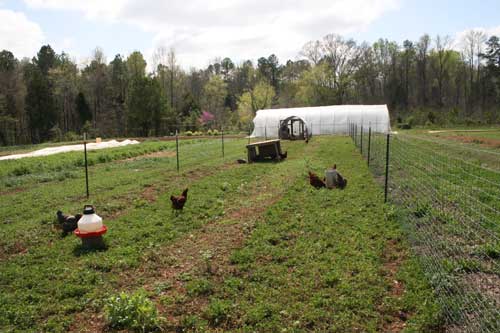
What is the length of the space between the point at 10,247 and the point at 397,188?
26.4 ft

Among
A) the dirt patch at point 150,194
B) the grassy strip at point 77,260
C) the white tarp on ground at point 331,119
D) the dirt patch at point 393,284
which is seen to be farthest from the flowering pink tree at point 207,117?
the dirt patch at point 393,284

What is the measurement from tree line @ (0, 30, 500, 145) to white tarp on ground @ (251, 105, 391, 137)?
11657mm

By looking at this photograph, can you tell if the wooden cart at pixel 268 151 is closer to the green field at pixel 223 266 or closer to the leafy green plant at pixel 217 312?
the green field at pixel 223 266

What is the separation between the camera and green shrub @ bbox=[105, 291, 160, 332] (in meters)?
3.84

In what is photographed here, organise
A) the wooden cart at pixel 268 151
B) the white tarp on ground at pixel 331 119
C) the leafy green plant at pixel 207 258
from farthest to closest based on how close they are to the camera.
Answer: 1. the white tarp on ground at pixel 331 119
2. the wooden cart at pixel 268 151
3. the leafy green plant at pixel 207 258

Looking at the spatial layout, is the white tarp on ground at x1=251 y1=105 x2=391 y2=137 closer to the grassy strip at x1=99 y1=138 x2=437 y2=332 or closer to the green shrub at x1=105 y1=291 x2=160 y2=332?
the grassy strip at x1=99 y1=138 x2=437 y2=332

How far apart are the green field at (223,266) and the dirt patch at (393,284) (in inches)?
0.6

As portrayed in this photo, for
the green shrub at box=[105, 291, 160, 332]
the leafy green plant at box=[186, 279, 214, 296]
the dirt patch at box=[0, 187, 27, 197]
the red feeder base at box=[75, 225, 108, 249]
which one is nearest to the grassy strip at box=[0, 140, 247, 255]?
the dirt patch at box=[0, 187, 27, 197]

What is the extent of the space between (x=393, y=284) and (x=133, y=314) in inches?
118

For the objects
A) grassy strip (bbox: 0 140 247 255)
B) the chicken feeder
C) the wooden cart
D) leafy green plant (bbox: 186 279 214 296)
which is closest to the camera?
leafy green plant (bbox: 186 279 214 296)

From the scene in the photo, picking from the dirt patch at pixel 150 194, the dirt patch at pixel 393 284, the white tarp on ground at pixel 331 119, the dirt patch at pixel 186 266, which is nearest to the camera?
the dirt patch at pixel 393 284

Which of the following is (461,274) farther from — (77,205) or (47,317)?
(77,205)

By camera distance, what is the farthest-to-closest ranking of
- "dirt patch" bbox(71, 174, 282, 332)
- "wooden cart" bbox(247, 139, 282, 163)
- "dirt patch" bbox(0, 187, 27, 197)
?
"wooden cart" bbox(247, 139, 282, 163) < "dirt patch" bbox(0, 187, 27, 197) < "dirt patch" bbox(71, 174, 282, 332)

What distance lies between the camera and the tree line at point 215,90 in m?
46.5
